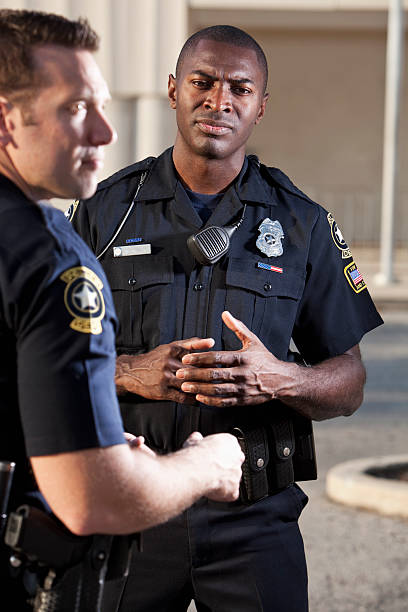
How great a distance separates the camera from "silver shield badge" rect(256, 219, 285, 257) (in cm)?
284

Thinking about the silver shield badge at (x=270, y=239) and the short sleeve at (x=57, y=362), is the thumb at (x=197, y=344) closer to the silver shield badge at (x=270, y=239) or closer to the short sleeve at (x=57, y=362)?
the silver shield badge at (x=270, y=239)

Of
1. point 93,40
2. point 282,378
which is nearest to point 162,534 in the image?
point 282,378

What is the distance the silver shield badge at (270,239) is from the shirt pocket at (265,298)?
0.04m

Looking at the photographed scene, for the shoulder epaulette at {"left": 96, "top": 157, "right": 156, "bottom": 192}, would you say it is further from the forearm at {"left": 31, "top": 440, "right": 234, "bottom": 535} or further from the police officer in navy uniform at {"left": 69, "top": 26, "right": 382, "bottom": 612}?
the forearm at {"left": 31, "top": 440, "right": 234, "bottom": 535}

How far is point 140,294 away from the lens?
2.81m

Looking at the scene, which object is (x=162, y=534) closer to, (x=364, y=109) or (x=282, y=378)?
(x=282, y=378)

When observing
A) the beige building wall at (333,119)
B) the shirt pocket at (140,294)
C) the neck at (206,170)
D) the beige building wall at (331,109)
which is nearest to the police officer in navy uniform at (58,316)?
the shirt pocket at (140,294)

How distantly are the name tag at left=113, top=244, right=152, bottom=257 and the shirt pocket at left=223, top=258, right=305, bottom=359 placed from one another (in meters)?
0.24

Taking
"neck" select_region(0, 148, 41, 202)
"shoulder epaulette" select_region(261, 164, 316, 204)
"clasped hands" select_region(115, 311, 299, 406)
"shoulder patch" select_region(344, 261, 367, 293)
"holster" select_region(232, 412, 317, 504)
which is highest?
"neck" select_region(0, 148, 41, 202)

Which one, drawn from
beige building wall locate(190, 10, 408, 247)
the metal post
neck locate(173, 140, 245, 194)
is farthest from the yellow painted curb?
beige building wall locate(190, 10, 408, 247)

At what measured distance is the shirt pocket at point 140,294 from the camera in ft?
9.14

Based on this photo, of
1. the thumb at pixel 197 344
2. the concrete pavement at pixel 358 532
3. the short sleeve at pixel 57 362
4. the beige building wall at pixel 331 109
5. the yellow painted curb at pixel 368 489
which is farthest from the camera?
the beige building wall at pixel 331 109

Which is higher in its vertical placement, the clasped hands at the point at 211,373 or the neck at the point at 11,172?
the neck at the point at 11,172

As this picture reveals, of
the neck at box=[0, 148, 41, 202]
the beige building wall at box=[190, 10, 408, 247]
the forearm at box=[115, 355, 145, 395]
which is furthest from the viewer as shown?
the beige building wall at box=[190, 10, 408, 247]
